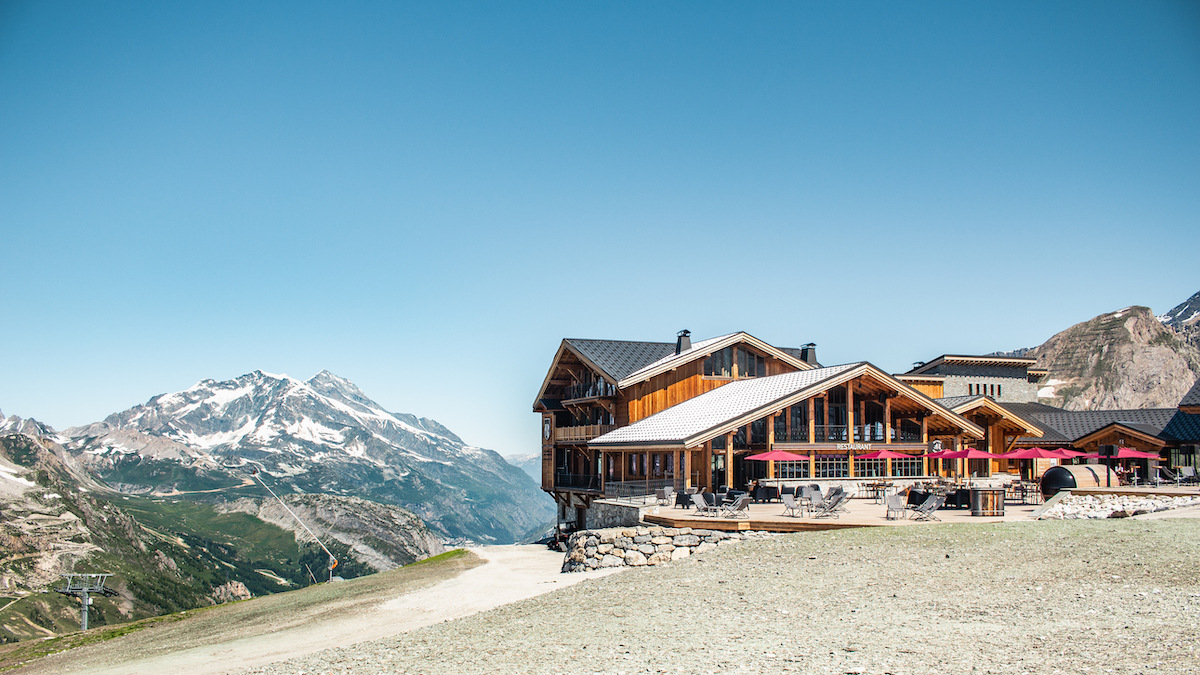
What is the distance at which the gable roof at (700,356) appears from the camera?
142 ft

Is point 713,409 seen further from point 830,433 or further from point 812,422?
point 830,433

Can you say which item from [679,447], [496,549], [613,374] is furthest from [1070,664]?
[613,374]

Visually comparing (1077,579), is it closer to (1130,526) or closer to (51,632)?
(1130,526)

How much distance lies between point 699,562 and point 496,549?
1647 cm

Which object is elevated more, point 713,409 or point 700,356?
point 700,356

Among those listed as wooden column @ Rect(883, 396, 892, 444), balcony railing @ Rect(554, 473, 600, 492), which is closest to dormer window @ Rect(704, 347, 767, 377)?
balcony railing @ Rect(554, 473, 600, 492)

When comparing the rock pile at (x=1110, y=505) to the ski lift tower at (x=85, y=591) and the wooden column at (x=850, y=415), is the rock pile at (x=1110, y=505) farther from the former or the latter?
the ski lift tower at (x=85, y=591)

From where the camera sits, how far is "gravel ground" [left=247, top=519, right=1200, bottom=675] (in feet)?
35.5

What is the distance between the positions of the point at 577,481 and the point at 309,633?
29.1 meters

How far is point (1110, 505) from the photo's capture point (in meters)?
25.0

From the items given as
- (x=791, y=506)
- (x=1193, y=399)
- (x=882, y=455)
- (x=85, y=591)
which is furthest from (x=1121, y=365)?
(x=85, y=591)

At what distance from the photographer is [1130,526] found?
20.0m

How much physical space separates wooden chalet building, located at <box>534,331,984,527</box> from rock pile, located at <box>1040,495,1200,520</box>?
40.1 ft

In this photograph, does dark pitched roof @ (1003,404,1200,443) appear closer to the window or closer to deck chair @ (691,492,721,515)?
the window
